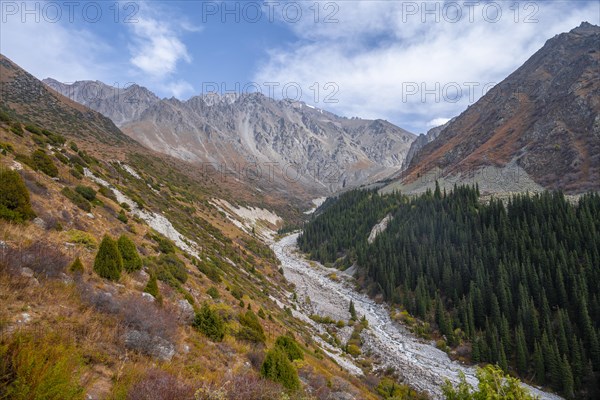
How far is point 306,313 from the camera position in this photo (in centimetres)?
4731

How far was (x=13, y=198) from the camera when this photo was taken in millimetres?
14070

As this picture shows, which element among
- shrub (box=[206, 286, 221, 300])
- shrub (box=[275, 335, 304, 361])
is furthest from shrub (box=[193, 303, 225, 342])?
shrub (box=[206, 286, 221, 300])

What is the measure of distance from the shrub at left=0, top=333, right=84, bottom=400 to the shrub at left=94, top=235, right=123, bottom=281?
7.63 meters

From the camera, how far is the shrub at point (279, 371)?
12680 mm

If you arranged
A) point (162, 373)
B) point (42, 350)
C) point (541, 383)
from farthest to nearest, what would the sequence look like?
point (541, 383) < point (162, 373) < point (42, 350)

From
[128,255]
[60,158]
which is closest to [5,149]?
[60,158]

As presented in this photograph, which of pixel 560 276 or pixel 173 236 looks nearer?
pixel 173 236

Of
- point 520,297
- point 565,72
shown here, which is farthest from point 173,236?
point 565,72

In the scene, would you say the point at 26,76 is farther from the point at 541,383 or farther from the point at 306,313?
the point at 541,383

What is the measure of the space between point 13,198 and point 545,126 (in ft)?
527

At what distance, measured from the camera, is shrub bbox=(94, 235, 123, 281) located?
1449 centimetres

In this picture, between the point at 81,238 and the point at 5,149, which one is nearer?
the point at 81,238

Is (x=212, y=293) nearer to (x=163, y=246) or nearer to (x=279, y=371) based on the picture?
(x=163, y=246)

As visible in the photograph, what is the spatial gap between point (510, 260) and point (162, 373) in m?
62.5
